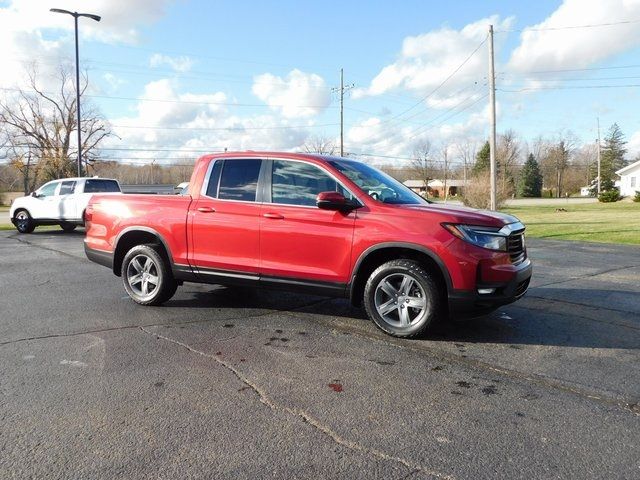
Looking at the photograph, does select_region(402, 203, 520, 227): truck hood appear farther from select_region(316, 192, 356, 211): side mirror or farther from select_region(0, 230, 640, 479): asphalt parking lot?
select_region(0, 230, 640, 479): asphalt parking lot

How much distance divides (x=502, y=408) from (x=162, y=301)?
14.0 ft

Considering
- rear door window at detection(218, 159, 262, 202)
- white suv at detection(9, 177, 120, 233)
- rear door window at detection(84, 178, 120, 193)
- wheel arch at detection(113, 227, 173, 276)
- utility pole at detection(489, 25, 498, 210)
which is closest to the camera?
rear door window at detection(218, 159, 262, 202)

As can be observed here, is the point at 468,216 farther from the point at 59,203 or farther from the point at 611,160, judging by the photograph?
the point at 611,160

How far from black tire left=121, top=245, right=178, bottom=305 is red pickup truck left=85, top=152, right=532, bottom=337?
13 millimetres

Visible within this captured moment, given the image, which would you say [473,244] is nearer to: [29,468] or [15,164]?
[29,468]

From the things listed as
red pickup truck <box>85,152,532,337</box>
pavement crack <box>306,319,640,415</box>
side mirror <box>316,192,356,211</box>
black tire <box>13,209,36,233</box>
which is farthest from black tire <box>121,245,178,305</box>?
black tire <box>13,209,36,233</box>

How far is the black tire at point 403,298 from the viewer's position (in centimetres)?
480

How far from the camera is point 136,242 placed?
6512mm

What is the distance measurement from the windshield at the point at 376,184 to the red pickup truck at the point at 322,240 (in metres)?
0.02

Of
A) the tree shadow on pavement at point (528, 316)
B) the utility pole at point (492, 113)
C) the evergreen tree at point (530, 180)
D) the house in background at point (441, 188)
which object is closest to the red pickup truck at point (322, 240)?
the tree shadow on pavement at point (528, 316)

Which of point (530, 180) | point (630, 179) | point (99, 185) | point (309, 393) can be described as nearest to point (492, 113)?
point (99, 185)

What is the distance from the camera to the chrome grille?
4.88 meters

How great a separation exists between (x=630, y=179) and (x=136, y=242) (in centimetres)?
7605

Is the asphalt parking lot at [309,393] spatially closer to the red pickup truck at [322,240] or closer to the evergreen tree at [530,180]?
the red pickup truck at [322,240]
